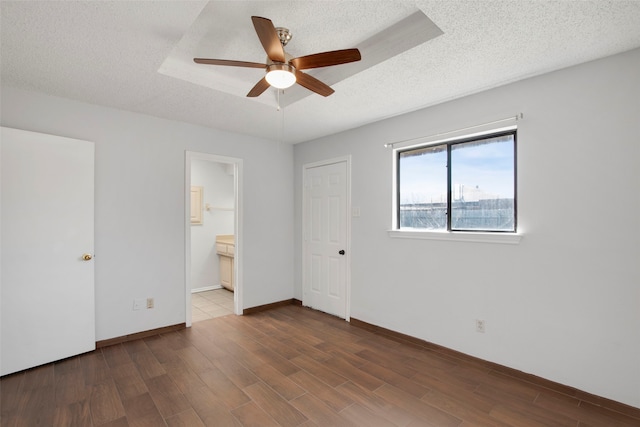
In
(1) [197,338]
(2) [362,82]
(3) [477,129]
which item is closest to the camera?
(2) [362,82]

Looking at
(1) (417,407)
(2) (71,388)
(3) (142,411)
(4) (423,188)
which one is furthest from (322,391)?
(4) (423,188)

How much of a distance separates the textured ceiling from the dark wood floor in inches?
97.4

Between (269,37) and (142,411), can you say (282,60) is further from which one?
(142,411)

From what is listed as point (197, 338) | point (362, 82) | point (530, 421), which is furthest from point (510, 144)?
point (197, 338)

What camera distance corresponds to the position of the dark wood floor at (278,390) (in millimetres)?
2020

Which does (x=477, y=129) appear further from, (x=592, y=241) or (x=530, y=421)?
(x=530, y=421)

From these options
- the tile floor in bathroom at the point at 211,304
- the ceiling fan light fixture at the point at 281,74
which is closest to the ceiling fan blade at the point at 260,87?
the ceiling fan light fixture at the point at 281,74

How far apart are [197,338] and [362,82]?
123 inches

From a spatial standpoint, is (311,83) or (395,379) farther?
(395,379)

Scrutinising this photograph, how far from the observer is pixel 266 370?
2658 mm

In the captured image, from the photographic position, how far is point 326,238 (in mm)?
4246

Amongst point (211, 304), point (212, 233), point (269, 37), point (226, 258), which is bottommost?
point (211, 304)

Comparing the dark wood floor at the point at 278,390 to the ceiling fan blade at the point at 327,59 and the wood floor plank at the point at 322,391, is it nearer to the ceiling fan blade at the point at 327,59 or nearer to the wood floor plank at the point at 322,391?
the wood floor plank at the point at 322,391

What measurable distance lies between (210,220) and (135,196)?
90.5 inches
